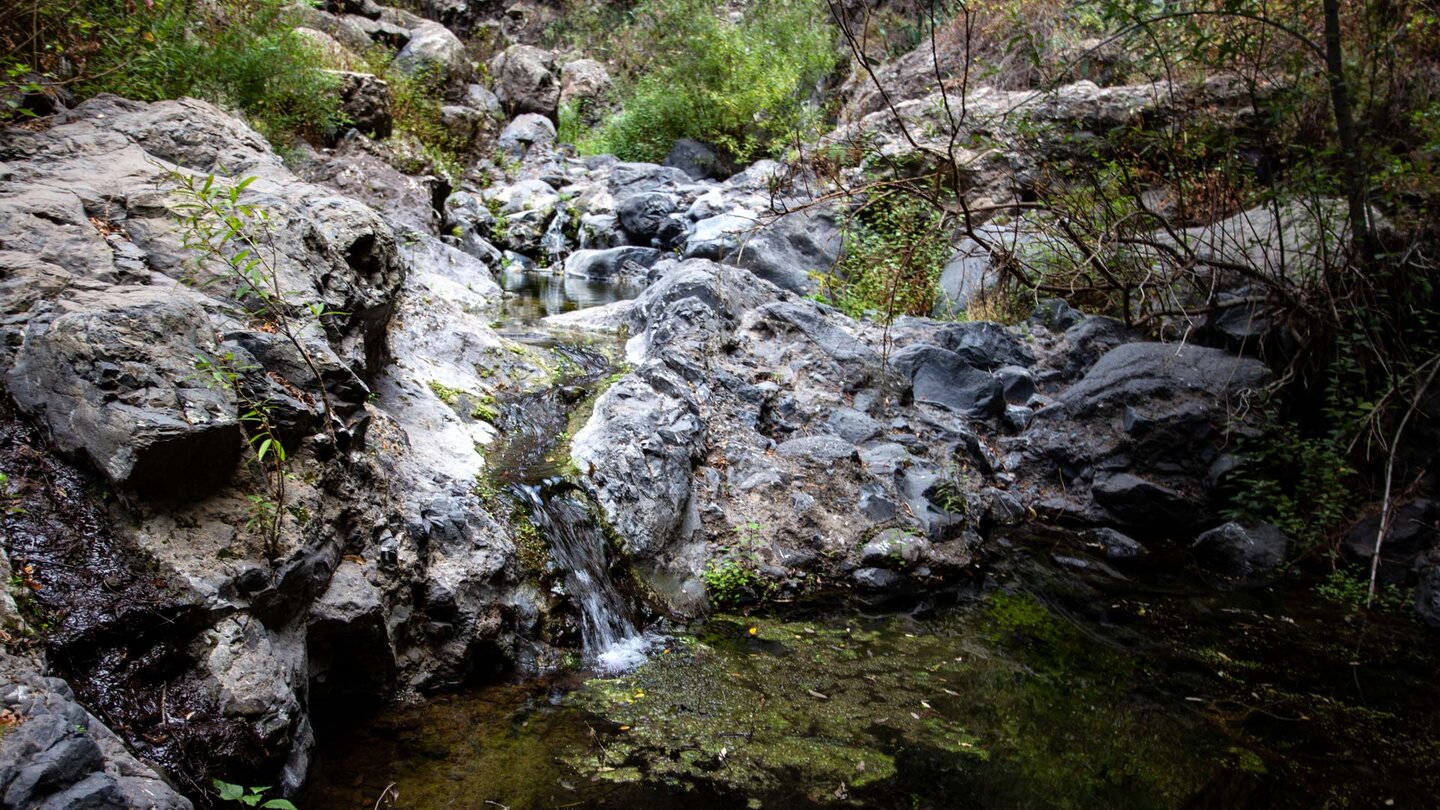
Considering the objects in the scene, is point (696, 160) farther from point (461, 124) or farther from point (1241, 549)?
point (1241, 549)

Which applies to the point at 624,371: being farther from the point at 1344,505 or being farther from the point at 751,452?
the point at 1344,505

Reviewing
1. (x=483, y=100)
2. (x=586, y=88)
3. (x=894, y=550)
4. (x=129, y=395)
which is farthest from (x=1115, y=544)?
(x=586, y=88)

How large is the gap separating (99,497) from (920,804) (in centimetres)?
308

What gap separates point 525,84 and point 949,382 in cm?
1537

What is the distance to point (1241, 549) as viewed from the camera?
6.22 metres

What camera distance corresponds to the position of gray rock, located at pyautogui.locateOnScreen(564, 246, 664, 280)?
42.8ft

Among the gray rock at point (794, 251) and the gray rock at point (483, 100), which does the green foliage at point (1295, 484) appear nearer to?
the gray rock at point (794, 251)

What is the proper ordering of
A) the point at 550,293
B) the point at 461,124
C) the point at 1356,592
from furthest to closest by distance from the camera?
the point at 461,124 < the point at 550,293 < the point at 1356,592

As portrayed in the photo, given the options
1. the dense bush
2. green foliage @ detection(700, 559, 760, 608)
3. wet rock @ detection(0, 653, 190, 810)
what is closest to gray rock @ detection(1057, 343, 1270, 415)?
green foliage @ detection(700, 559, 760, 608)

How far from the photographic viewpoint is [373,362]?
487 cm

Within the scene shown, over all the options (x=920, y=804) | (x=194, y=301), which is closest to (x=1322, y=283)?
(x=920, y=804)

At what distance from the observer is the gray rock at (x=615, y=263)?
13.1 meters

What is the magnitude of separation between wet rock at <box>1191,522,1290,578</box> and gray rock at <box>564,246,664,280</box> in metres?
8.73

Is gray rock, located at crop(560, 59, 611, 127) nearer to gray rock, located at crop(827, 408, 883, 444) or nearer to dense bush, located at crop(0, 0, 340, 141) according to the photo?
dense bush, located at crop(0, 0, 340, 141)
